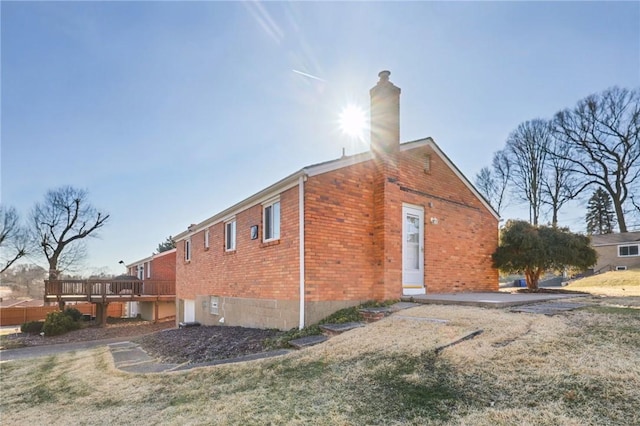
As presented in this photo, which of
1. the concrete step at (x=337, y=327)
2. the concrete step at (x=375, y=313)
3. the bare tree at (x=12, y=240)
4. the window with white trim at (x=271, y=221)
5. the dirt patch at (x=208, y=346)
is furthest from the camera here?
the bare tree at (x=12, y=240)

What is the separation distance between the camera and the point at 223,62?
9.79 meters

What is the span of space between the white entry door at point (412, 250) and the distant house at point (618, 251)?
27420mm

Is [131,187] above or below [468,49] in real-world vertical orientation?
below

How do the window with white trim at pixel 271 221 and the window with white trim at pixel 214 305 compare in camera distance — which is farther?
the window with white trim at pixel 214 305

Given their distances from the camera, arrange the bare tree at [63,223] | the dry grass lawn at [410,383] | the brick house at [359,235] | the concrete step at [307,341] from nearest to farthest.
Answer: the dry grass lawn at [410,383] < the concrete step at [307,341] < the brick house at [359,235] < the bare tree at [63,223]

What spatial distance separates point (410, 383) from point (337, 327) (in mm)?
3225

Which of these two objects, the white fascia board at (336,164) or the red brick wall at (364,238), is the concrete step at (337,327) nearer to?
the red brick wall at (364,238)

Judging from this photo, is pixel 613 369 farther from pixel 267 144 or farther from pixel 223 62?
pixel 267 144

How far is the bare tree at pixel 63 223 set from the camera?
29.9 metres

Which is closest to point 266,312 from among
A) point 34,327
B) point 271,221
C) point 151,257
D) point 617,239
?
point 271,221

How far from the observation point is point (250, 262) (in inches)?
417

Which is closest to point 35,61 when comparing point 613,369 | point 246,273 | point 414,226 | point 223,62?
point 223,62

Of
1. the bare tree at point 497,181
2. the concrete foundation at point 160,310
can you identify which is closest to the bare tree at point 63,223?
the concrete foundation at point 160,310

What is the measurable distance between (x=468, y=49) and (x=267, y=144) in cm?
671
